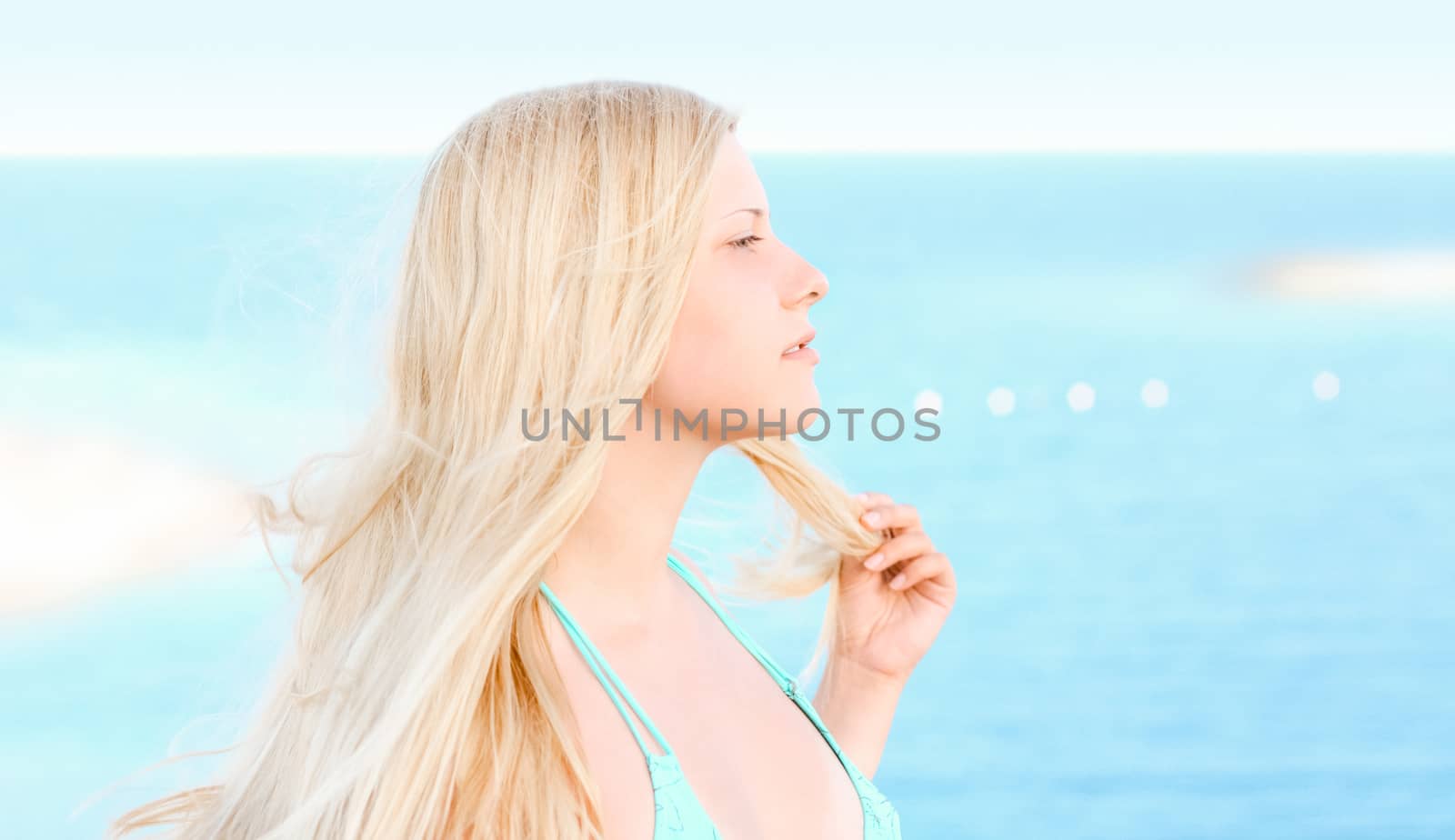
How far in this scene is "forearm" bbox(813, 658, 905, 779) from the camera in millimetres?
1484

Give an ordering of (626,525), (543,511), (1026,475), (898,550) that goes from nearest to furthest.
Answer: (543,511) < (626,525) < (898,550) < (1026,475)

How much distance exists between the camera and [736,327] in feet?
3.83

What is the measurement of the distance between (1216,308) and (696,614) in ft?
22.4

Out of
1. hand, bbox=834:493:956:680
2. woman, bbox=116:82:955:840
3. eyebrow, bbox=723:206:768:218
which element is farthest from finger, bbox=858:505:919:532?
eyebrow, bbox=723:206:768:218

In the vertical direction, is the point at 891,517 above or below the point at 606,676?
above

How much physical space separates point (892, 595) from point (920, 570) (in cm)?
6

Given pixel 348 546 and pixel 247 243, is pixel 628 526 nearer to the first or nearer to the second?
pixel 348 546

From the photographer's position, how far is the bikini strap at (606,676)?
1152 mm

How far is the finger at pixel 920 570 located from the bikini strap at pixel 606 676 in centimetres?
42

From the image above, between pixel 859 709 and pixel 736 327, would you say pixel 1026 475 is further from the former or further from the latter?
pixel 736 327

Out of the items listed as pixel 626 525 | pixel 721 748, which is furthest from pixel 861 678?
pixel 626 525

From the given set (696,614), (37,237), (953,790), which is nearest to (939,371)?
(953,790)

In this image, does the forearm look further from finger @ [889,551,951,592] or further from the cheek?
the cheek

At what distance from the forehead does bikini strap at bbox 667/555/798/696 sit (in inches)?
15.6
